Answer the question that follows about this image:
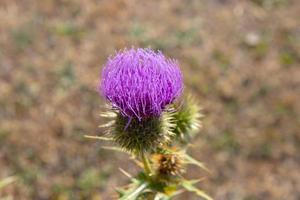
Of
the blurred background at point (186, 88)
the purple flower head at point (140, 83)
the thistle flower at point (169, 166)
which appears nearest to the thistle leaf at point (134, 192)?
the thistle flower at point (169, 166)

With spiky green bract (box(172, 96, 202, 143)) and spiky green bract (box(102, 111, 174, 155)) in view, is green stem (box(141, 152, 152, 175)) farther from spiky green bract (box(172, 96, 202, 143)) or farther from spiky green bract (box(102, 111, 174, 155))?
spiky green bract (box(172, 96, 202, 143))

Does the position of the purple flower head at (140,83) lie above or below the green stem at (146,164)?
above

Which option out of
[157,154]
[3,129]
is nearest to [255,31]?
[3,129]

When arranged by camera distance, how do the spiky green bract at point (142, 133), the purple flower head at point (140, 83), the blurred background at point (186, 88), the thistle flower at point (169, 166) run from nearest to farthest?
the purple flower head at point (140, 83) < the spiky green bract at point (142, 133) < the thistle flower at point (169, 166) < the blurred background at point (186, 88)

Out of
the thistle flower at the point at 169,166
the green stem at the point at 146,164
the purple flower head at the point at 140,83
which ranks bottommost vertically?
the thistle flower at the point at 169,166

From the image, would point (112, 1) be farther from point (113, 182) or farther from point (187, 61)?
point (113, 182)

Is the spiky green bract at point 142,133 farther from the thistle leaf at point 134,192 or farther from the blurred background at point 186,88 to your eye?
the blurred background at point 186,88

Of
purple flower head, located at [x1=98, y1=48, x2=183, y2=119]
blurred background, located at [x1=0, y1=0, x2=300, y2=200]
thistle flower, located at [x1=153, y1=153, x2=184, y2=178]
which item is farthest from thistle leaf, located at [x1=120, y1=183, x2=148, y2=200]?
blurred background, located at [x1=0, y1=0, x2=300, y2=200]
